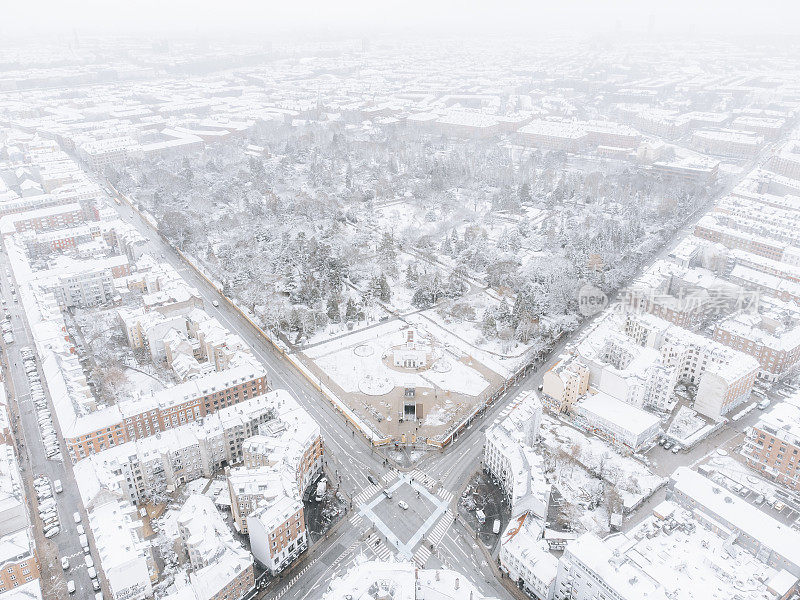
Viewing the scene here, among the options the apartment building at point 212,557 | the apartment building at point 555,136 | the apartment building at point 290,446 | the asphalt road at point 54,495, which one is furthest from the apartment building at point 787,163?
the asphalt road at point 54,495

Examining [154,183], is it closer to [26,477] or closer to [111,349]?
[111,349]

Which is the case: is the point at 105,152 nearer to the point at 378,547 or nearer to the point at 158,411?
the point at 158,411

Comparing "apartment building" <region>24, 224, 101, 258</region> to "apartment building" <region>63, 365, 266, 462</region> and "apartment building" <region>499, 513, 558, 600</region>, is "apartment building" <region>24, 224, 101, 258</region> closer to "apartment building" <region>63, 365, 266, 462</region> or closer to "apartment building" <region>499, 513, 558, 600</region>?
"apartment building" <region>63, 365, 266, 462</region>

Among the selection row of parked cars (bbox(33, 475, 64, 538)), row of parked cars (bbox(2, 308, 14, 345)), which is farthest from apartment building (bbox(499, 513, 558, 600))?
row of parked cars (bbox(2, 308, 14, 345))

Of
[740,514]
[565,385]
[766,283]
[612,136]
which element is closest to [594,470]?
[565,385]

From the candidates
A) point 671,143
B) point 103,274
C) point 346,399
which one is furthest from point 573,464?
point 671,143

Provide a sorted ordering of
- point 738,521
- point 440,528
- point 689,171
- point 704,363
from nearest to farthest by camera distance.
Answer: point 738,521 < point 440,528 < point 704,363 < point 689,171
